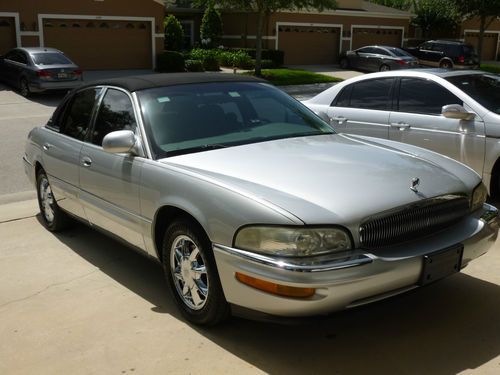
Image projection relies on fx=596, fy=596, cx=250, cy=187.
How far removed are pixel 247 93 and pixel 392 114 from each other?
2592mm

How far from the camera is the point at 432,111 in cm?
662

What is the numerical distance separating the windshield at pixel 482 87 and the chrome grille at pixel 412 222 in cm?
294

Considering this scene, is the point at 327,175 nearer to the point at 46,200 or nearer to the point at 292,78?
the point at 46,200

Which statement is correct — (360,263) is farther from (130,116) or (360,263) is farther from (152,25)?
(152,25)

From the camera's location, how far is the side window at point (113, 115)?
15.2 feet

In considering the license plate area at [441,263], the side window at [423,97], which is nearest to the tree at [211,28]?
the side window at [423,97]

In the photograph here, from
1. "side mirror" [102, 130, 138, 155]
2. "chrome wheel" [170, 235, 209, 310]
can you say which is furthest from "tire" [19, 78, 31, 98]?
"chrome wheel" [170, 235, 209, 310]

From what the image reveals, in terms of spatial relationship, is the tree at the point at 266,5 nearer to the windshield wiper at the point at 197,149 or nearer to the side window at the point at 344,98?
the side window at the point at 344,98

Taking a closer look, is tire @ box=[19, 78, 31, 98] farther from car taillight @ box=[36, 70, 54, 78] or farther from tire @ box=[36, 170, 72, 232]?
tire @ box=[36, 170, 72, 232]

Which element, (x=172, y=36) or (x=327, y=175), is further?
(x=172, y=36)

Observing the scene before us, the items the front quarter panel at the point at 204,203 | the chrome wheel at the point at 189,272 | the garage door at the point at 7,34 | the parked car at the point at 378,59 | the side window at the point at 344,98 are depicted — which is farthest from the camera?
the parked car at the point at 378,59

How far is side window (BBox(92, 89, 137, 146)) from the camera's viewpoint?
4621 mm

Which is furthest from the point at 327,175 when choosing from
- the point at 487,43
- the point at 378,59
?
the point at 487,43

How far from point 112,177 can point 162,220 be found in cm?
69
